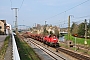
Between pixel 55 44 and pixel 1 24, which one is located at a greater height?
pixel 1 24

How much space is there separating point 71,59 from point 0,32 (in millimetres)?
72870

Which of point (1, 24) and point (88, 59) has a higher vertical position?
point (1, 24)

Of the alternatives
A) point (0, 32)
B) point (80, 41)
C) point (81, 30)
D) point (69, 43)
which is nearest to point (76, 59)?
point (69, 43)

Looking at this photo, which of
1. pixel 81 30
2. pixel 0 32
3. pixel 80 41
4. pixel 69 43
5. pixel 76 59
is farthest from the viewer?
pixel 0 32

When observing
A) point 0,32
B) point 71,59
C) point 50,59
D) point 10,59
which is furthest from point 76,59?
point 0,32

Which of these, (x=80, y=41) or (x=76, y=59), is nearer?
(x=76, y=59)

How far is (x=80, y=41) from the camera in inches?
2074

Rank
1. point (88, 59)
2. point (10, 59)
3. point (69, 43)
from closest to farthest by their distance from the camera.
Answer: point (10, 59) < point (88, 59) < point (69, 43)

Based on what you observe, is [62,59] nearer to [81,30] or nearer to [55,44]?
[55,44]

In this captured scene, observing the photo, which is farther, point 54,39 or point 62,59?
point 54,39

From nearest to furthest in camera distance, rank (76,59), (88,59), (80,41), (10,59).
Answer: (10,59), (88,59), (76,59), (80,41)

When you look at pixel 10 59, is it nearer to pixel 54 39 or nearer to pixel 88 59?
pixel 88 59

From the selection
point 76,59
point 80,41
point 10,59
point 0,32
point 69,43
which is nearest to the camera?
point 10,59

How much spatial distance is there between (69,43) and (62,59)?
1570 centimetres
